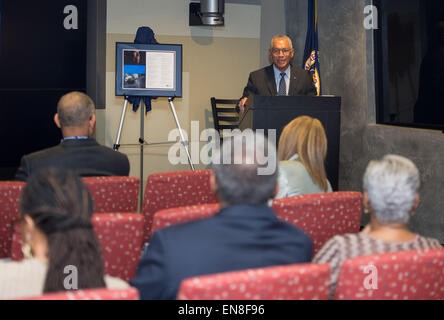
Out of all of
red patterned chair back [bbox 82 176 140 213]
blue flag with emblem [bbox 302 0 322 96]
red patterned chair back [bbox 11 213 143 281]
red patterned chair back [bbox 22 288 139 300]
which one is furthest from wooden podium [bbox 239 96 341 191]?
red patterned chair back [bbox 22 288 139 300]

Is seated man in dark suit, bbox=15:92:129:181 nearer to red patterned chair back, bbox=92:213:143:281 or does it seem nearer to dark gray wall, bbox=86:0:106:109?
red patterned chair back, bbox=92:213:143:281

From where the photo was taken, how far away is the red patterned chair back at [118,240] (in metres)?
1.88

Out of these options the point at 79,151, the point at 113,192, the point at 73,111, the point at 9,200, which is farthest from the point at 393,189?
the point at 73,111

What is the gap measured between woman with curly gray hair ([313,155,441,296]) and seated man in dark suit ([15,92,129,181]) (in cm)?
151

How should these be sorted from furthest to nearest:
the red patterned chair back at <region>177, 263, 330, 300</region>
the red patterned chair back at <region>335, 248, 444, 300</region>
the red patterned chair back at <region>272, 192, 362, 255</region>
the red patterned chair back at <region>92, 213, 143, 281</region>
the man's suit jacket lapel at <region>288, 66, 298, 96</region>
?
the man's suit jacket lapel at <region>288, 66, 298, 96</region> → the red patterned chair back at <region>272, 192, 362, 255</region> → the red patterned chair back at <region>92, 213, 143, 281</region> → the red patterned chair back at <region>335, 248, 444, 300</region> → the red patterned chair back at <region>177, 263, 330, 300</region>

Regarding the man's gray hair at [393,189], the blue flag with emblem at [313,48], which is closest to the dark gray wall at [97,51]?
the blue flag with emblem at [313,48]

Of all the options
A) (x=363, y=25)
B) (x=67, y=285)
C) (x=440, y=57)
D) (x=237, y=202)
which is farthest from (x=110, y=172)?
(x=363, y=25)

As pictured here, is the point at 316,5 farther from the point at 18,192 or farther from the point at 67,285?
Result: the point at 67,285

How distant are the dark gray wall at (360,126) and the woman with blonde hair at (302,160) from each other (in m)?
1.89

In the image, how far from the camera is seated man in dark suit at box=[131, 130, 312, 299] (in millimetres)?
1583

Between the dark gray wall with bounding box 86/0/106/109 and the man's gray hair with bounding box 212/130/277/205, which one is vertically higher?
the dark gray wall with bounding box 86/0/106/109

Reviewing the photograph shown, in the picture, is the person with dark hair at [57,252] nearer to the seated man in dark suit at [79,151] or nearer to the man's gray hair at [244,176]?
the man's gray hair at [244,176]

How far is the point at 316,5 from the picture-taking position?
6.52 meters
